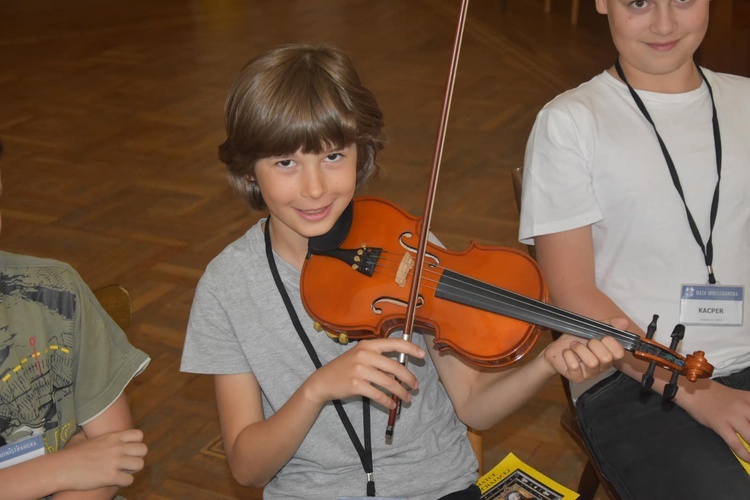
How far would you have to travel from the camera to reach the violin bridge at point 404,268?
5.13 ft

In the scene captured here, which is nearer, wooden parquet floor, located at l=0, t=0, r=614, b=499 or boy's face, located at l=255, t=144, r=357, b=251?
boy's face, located at l=255, t=144, r=357, b=251

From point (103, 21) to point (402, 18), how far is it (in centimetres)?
241

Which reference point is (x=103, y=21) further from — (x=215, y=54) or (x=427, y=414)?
(x=427, y=414)

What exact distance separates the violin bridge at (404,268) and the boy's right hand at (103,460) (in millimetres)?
482

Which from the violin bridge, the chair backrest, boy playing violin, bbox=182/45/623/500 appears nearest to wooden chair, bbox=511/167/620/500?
boy playing violin, bbox=182/45/623/500

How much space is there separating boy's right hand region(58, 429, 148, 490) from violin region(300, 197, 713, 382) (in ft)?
1.15

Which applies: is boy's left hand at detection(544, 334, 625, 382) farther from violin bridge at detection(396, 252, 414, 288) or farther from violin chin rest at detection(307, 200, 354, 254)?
violin chin rest at detection(307, 200, 354, 254)

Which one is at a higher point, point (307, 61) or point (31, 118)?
point (307, 61)

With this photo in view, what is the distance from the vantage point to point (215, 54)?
6.42 m

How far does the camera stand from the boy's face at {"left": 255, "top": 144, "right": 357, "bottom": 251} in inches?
59.9

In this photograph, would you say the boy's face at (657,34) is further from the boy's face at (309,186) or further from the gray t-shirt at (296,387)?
the gray t-shirt at (296,387)

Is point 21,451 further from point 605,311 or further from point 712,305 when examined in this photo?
point 712,305

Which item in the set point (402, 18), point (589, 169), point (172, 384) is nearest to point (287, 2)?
point (402, 18)

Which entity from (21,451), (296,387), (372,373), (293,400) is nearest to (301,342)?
(296,387)
